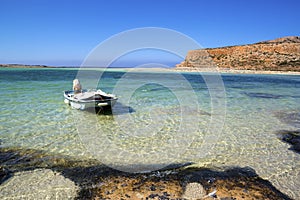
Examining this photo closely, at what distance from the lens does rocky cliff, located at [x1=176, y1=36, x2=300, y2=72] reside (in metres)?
82.2

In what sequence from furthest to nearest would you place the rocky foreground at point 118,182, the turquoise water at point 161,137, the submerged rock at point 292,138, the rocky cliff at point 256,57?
the rocky cliff at point 256,57, the submerged rock at point 292,138, the turquoise water at point 161,137, the rocky foreground at point 118,182

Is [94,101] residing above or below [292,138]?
above

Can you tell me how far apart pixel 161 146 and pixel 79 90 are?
31.1 feet

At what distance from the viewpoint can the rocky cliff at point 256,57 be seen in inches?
3236

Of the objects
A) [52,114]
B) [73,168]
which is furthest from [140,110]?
[73,168]

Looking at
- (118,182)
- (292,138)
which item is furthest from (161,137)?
(292,138)

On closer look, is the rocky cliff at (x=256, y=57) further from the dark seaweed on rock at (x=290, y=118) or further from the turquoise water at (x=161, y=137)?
the turquoise water at (x=161, y=137)

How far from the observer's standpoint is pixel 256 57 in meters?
91.2

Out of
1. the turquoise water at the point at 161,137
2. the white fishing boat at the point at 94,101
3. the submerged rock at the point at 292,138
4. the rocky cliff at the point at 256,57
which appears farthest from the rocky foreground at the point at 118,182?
the rocky cliff at the point at 256,57

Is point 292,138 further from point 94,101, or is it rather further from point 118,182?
point 94,101

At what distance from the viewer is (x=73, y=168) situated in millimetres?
6289

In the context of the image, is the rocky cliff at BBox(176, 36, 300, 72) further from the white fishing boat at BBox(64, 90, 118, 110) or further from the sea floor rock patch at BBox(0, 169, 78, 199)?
the sea floor rock patch at BBox(0, 169, 78, 199)

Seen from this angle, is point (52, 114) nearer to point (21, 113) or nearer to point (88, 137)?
point (21, 113)

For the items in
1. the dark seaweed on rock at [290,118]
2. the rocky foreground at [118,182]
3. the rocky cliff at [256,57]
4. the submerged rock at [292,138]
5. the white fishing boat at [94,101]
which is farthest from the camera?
the rocky cliff at [256,57]
